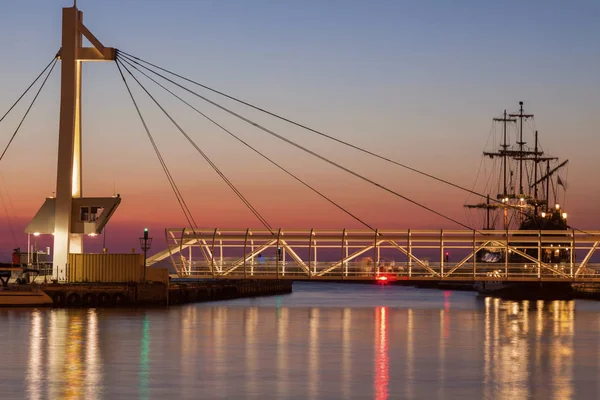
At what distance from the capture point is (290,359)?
33625 mm

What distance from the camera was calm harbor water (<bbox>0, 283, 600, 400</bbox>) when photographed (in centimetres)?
2612

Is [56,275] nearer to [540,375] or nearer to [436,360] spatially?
[436,360]

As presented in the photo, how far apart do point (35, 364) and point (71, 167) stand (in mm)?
35675

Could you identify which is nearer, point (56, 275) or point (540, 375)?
point (540, 375)

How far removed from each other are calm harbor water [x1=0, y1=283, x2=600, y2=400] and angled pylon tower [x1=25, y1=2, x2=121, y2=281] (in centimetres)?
1138

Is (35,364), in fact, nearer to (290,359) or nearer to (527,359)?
(290,359)

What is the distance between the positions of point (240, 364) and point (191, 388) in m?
5.72

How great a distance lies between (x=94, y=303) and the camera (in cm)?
6638

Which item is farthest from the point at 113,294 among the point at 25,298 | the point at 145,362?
the point at 145,362

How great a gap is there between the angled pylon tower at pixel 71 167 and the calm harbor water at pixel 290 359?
11.4 metres

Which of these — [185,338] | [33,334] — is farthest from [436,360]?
[33,334]

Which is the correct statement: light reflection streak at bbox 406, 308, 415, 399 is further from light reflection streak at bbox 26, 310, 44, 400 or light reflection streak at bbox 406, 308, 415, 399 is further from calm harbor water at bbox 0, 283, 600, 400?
light reflection streak at bbox 26, 310, 44, 400

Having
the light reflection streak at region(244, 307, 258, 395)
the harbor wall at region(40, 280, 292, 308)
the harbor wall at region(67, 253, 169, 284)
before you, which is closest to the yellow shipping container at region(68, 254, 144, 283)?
the harbor wall at region(67, 253, 169, 284)

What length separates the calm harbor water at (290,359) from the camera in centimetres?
2612
